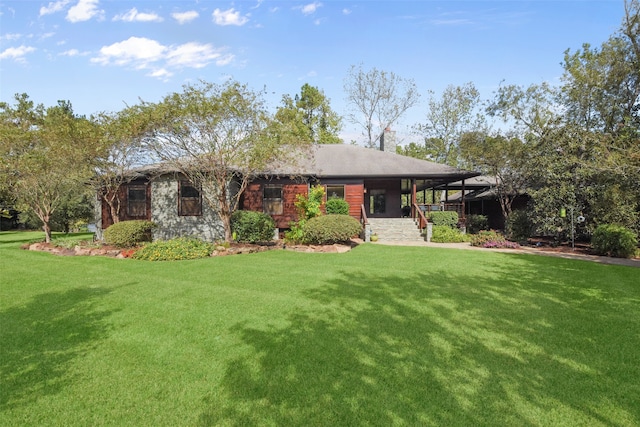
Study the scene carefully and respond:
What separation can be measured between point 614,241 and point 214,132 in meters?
14.5

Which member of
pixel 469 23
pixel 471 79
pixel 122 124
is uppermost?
pixel 471 79

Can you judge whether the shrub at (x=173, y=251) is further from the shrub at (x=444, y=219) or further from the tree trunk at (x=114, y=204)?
the shrub at (x=444, y=219)

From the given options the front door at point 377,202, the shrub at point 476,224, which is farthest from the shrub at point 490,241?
the front door at point 377,202

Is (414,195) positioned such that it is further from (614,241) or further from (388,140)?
(614,241)

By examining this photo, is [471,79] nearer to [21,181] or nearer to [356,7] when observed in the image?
[356,7]

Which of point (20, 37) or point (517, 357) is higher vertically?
point (20, 37)

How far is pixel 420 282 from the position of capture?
7.26 m

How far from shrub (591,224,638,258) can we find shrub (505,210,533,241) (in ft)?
11.0

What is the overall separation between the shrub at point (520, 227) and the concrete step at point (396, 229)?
4.20 meters

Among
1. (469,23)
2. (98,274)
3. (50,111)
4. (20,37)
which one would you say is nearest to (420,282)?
(98,274)

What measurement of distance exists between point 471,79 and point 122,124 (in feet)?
102

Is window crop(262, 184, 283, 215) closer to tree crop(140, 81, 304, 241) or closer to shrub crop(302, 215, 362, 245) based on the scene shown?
tree crop(140, 81, 304, 241)

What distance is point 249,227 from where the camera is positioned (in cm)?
1358

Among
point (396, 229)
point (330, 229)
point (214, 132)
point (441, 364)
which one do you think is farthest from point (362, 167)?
point (441, 364)
